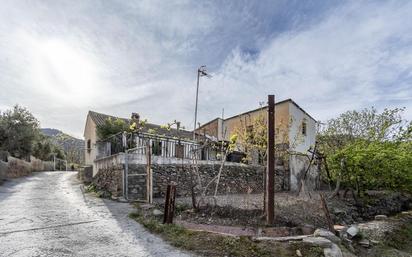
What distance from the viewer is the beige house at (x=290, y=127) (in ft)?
54.6

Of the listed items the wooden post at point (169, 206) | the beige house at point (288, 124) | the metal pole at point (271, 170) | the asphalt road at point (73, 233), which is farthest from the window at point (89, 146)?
the metal pole at point (271, 170)

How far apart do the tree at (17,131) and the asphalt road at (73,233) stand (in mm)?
15204

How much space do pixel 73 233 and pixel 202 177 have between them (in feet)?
25.2

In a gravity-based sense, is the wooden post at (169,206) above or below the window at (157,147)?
below

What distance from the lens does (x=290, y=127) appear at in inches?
719

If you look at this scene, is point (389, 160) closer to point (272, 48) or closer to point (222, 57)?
point (272, 48)

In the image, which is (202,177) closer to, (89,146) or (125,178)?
(125,178)

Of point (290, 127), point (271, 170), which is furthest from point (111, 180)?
point (290, 127)

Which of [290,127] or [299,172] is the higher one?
[290,127]

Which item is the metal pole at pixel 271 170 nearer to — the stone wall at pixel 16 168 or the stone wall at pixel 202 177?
the stone wall at pixel 202 177

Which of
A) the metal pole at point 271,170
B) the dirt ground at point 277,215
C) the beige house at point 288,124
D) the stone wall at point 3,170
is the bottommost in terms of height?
the dirt ground at point 277,215

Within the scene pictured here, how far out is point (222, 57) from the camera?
37.4 ft

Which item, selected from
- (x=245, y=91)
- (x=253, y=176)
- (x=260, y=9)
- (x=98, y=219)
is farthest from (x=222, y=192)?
(x=260, y=9)

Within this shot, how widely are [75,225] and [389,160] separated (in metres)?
11.8
